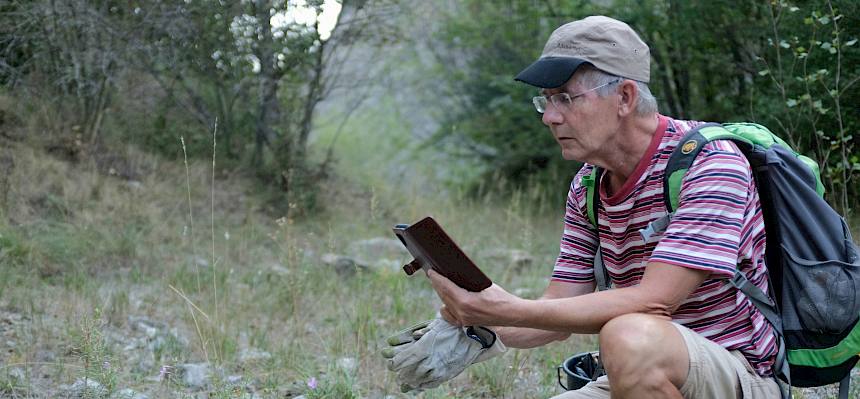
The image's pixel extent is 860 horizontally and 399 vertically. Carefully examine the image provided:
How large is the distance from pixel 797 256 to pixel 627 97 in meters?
0.61

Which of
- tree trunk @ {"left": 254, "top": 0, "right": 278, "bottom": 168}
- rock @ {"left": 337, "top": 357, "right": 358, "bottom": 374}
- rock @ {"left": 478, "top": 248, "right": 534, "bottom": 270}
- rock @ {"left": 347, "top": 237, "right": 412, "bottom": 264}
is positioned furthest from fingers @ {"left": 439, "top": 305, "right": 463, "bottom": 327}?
tree trunk @ {"left": 254, "top": 0, "right": 278, "bottom": 168}

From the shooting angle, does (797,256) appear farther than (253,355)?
No

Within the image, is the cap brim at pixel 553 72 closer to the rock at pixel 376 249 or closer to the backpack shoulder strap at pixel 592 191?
the backpack shoulder strap at pixel 592 191

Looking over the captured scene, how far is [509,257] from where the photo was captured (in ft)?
21.9

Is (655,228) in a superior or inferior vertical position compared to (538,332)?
superior

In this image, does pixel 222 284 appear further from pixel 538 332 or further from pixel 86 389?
pixel 538 332

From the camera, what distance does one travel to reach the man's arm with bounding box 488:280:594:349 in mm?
2785

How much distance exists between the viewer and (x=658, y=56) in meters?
8.23

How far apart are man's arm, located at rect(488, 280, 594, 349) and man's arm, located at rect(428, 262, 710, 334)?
1.05 ft

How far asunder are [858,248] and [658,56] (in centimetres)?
597

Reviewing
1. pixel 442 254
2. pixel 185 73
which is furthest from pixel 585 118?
pixel 185 73

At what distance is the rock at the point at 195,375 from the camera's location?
12.6 ft

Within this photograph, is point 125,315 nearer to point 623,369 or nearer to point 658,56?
point 623,369

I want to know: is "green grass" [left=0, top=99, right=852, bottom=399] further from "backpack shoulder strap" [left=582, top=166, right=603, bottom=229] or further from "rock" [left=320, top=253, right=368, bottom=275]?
"backpack shoulder strap" [left=582, top=166, right=603, bottom=229]
